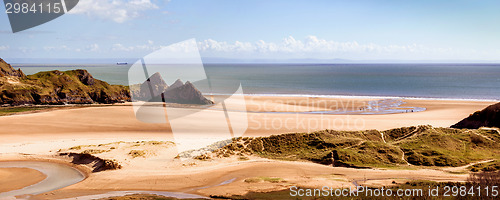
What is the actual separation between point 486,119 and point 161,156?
1738 cm

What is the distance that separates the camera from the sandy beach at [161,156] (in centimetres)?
1402

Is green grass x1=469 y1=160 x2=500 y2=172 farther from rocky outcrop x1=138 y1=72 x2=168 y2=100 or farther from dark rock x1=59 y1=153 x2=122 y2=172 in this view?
rocky outcrop x1=138 y1=72 x2=168 y2=100

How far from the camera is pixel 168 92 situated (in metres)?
40.7

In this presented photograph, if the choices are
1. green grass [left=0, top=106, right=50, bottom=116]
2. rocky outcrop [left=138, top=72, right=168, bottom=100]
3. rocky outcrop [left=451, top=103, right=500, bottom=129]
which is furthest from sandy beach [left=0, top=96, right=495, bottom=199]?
rocky outcrop [left=138, top=72, right=168, bottom=100]

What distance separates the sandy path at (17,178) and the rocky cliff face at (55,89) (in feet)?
67.6

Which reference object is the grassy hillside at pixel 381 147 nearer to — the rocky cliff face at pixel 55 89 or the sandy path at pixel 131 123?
the sandy path at pixel 131 123

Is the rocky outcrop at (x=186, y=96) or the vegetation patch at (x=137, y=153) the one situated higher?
the rocky outcrop at (x=186, y=96)

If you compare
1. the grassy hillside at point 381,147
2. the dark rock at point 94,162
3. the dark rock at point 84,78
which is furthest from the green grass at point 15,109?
the grassy hillside at point 381,147

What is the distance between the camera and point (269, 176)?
15.1 meters

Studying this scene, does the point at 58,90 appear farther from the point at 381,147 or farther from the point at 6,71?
the point at 381,147

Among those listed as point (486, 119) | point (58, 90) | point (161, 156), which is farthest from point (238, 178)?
point (58, 90)

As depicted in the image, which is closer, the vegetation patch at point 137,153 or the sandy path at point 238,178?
the sandy path at point 238,178

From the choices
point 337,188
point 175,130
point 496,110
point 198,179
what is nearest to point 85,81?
point 175,130

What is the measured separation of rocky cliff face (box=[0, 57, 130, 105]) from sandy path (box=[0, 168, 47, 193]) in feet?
67.6
